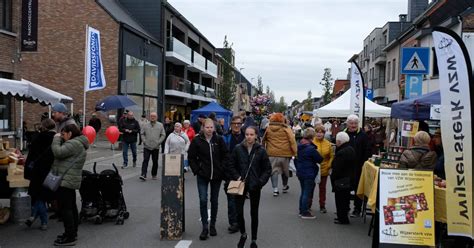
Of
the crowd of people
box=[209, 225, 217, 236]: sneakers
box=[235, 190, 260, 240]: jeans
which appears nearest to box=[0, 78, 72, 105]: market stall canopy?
the crowd of people

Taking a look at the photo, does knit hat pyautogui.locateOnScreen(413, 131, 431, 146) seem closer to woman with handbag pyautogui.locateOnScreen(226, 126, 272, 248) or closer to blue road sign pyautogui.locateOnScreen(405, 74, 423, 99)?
woman with handbag pyautogui.locateOnScreen(226, 126, 272, 248)

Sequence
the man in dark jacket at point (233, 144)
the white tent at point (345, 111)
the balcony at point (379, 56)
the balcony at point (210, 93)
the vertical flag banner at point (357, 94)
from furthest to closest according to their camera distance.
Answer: the balcony at point (210, 93), the balcony at point (379, 56), the white tent at point (345, 111), the vertical flag banner at point (357, 94), the man in dark jacket at point (233, 144)

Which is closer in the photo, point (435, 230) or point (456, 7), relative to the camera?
point (435, 230)

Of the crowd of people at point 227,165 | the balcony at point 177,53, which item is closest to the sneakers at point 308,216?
the crowd of people at point 227,165

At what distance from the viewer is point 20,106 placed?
20.0 m

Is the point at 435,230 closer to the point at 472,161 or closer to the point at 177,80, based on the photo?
the point at 472,161

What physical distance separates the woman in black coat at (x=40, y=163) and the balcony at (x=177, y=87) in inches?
1298

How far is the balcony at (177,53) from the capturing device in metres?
39.5

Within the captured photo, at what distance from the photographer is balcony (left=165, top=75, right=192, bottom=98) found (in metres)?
40.8

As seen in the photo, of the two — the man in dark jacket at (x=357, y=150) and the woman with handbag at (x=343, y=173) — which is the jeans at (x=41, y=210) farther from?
the man in dark jacket at (x=357, y=150)

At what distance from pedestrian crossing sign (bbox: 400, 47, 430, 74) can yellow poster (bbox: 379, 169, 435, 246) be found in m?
5.09

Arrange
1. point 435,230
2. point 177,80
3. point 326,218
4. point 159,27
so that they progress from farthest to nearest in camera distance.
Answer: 1. point 177,80
2. point 159,27
3. point 326,218
4. point 435,230

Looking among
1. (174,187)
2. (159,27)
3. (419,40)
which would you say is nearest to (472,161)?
(174,187)

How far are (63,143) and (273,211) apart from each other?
439 cm
